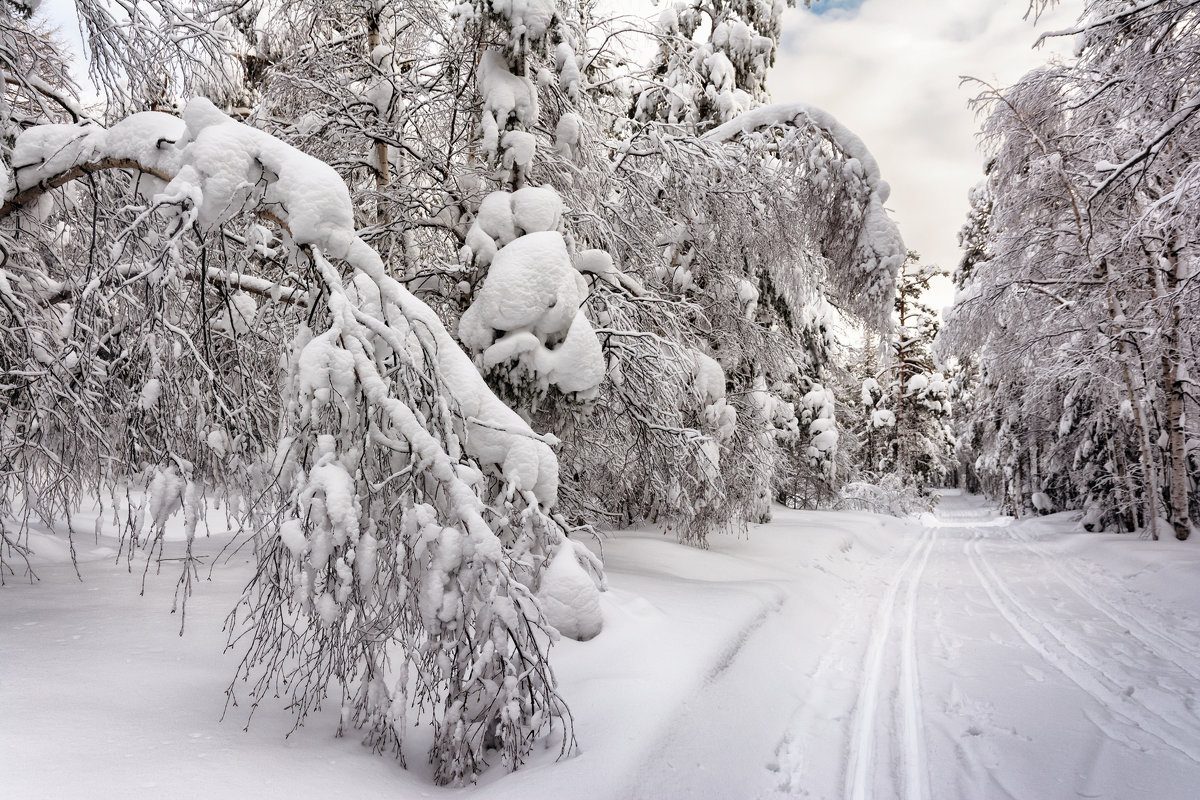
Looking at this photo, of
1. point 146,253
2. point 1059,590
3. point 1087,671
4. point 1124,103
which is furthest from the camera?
point 1059,590

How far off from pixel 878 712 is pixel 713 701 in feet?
4.17

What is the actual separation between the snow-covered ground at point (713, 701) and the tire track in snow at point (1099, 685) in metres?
0.02

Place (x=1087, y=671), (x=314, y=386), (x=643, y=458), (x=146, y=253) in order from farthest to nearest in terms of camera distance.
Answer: (x=643, y=458) → (x=1087, y=671) → (x=146, y=253) → (x=314, y=386)

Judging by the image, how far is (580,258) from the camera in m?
5.72

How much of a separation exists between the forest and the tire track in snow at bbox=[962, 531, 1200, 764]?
10.6 feet

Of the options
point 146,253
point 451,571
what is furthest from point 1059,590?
point 146,253

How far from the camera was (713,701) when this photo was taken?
4.42 m

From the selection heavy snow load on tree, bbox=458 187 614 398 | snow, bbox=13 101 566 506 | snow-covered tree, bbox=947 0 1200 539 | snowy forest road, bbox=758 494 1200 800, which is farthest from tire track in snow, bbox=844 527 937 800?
snow-covered tree, bbox=947 0 1200 539

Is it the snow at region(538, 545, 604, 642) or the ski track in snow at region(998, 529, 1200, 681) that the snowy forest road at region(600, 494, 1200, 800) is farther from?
the snow at region(538, 545, 604, 642)

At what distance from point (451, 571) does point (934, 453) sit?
3335cm

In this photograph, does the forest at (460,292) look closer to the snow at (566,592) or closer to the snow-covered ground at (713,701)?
the snow at (566,592)

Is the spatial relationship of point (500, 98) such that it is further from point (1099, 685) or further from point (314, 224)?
point (1099, 685)

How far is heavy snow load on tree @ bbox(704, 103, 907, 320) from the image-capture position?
590cm

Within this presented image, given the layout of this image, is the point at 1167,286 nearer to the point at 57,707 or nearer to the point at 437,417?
the point at 437,417
